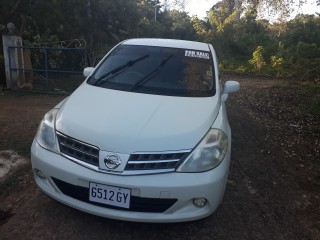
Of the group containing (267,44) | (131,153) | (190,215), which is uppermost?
(131,153)

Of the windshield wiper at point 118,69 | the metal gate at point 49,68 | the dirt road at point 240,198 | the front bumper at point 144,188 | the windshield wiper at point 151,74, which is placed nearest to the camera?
the front bumper at point 144,188

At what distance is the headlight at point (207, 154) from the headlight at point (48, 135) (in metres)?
1.05

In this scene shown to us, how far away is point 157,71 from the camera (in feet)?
12.4

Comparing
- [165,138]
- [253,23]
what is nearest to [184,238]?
[165,138]

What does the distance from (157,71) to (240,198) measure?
5.51ft

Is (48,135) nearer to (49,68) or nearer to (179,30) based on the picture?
(49,68)

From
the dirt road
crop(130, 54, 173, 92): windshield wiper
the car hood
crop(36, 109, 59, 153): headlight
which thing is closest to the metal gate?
the dirt road

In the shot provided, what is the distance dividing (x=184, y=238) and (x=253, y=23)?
65.8 feet

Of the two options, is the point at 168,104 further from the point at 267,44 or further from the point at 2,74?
the point at 267,44

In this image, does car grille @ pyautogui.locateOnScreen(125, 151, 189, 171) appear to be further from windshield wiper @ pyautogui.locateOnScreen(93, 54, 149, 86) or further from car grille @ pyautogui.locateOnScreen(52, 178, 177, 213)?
windshield wiper @ pyautogui.locateOnScreen(93, 54, 149, 86)

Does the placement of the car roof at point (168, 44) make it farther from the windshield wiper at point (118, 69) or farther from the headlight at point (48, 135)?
the headlight at point (48, 135)

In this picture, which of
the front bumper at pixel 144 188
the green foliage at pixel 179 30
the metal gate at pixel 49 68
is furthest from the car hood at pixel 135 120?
the green foliage at pixel 179 30

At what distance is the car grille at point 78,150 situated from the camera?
2.51 meters

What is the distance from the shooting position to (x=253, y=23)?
814 inches
